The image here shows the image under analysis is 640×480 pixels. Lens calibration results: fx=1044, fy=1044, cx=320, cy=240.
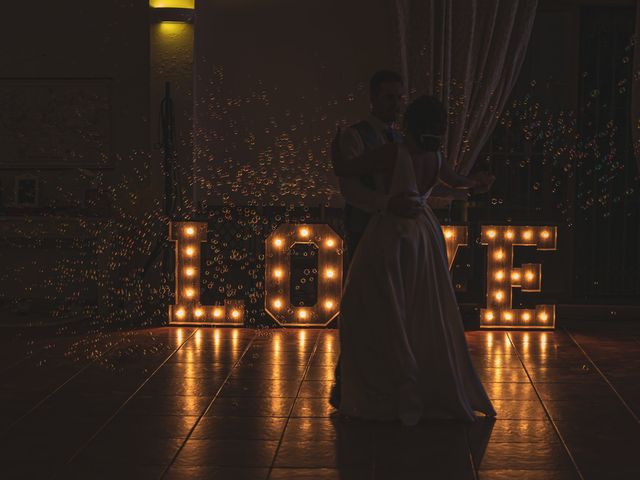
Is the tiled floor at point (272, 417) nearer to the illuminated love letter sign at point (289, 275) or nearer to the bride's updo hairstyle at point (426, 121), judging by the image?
the illuminated love letter sign at point (289, 275)

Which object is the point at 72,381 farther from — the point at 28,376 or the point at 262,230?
the point at 262,230

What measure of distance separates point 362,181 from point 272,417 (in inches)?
→ 42.0

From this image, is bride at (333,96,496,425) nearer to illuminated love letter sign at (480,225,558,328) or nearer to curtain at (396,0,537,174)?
illuminated love letter sign at (480,225,558,328)

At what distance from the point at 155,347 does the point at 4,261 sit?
2.64m

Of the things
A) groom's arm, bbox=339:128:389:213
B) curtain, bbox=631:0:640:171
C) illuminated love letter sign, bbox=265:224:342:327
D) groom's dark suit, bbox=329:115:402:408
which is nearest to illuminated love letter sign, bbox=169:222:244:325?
illuminated love letter sign, bbox=265:224:342:327

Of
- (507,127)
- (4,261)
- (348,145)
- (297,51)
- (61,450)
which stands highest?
(297,51)

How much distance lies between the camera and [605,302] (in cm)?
784

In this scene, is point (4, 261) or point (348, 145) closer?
point (348, 145)

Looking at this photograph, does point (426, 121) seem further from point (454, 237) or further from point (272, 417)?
point (454, 237)

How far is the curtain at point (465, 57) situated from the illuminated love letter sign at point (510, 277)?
70 cm

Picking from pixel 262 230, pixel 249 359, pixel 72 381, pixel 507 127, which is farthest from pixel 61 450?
pixel 507 127

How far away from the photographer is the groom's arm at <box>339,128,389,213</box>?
4363 mm

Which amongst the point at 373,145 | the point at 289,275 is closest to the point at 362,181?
the point at 373,145

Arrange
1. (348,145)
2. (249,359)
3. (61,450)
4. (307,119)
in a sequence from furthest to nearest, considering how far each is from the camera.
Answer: (307,119)
(249,359)
(348,145)
(61,450)
